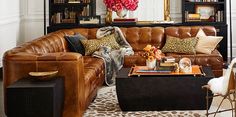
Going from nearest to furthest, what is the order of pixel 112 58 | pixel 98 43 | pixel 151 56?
pixel 151 56 < pixel 112 58 < pixel 98 43

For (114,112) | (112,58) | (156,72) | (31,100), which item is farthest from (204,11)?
(31,100)

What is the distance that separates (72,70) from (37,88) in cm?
59

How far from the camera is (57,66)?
14.3 feet

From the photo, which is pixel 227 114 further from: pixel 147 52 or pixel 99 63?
pixel 99 63

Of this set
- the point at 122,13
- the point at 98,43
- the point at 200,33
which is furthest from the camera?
the point at 122,13

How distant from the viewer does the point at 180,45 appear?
6.81m

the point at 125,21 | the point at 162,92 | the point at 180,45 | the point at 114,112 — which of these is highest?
the point at 125,21

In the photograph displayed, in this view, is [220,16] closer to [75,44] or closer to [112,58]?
[112,58]

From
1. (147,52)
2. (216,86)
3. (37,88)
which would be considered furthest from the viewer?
(147,52)

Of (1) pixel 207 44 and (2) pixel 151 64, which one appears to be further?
(1) pixel 207 44

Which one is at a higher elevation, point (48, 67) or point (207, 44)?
point (207, 44)

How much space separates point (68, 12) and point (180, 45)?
104 inches

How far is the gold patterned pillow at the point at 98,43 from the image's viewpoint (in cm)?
679

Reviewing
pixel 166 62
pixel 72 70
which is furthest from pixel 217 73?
pixel 72 70
